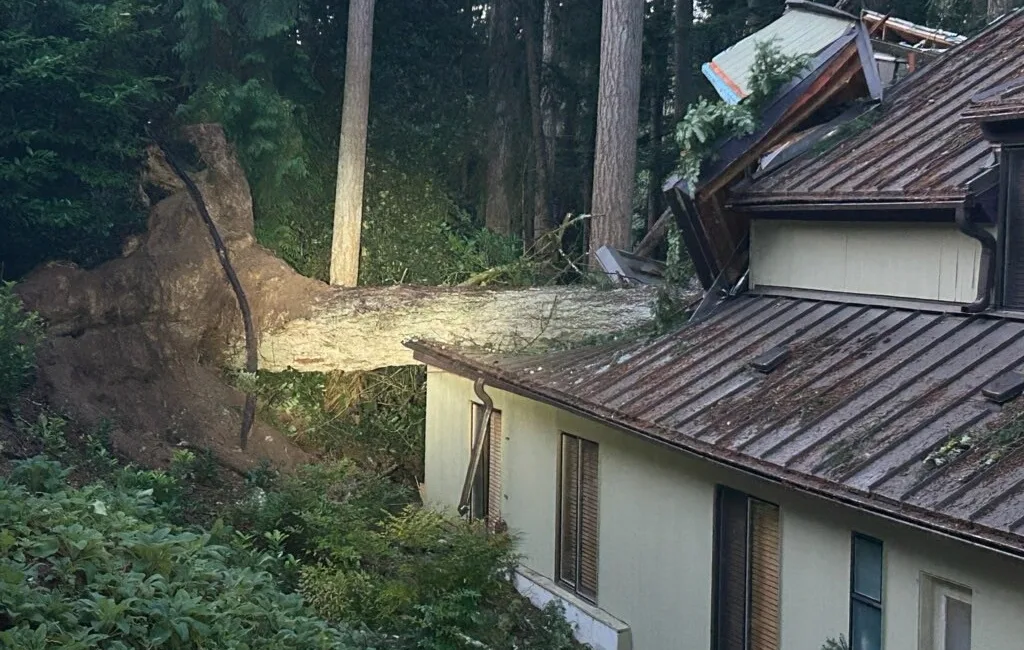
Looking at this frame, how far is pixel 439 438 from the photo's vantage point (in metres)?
14.4

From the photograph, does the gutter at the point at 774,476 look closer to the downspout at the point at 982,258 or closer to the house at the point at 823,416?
the house at the point at 823,416

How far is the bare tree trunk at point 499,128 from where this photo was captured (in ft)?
67.1

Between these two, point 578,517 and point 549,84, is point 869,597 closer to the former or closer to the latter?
point 578,517

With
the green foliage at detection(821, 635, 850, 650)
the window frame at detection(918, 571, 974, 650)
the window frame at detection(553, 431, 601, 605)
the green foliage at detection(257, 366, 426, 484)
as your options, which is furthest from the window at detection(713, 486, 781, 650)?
the green foliage at detection(257, 366, 426, 484)

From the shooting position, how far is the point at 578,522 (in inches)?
421

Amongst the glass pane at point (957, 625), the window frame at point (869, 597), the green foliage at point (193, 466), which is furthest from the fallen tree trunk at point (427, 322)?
the glass pane at point (957, 625)

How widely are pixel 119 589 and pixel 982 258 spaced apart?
21.4 ft

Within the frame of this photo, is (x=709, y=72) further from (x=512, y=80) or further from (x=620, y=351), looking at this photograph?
(x=512, y=80)

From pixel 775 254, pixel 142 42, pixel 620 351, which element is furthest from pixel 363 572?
pixel 142 42

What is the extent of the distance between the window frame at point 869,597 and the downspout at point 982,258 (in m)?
2.08

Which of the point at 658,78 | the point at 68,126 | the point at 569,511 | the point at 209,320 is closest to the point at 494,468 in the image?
the point at 569,511

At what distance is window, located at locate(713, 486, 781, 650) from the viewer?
25.6 feet

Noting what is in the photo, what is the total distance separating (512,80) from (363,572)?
1321 cm

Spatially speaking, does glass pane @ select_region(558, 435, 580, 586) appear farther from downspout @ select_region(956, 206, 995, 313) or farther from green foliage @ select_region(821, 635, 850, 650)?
downspout @ select_region(956, 206, 995, 313)
